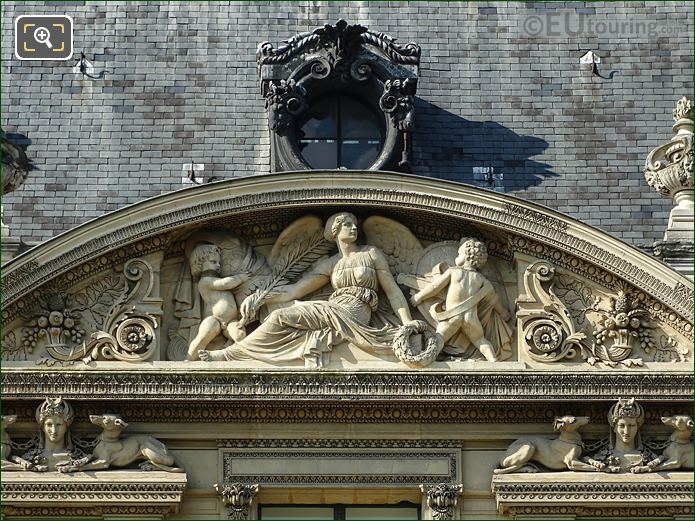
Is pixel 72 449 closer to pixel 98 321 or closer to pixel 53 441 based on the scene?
pixel 53 441

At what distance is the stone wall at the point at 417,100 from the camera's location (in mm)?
29906

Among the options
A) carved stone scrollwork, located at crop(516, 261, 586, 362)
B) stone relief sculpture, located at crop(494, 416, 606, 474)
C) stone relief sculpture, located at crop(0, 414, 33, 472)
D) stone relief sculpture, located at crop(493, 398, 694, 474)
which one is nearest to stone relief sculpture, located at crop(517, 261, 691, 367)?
carved stone scrollwork, located at crop(516, 261, 586, 362)

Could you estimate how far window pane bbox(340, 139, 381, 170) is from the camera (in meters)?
30.0

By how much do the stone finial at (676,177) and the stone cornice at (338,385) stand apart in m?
1.82

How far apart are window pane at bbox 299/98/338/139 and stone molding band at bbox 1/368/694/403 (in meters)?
3.58

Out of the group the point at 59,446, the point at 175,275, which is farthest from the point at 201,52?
the point at 59,446

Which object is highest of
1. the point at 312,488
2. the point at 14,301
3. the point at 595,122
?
the point at 595,122

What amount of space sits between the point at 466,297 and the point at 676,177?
2.79 meters

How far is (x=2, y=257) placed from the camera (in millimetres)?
28453

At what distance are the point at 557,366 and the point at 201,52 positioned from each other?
6.54m

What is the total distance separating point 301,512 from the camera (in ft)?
91.8

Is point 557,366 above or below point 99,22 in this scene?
below

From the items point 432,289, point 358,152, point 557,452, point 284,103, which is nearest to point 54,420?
point 432,289

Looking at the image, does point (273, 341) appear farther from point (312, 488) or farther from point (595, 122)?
point (595, 122)
